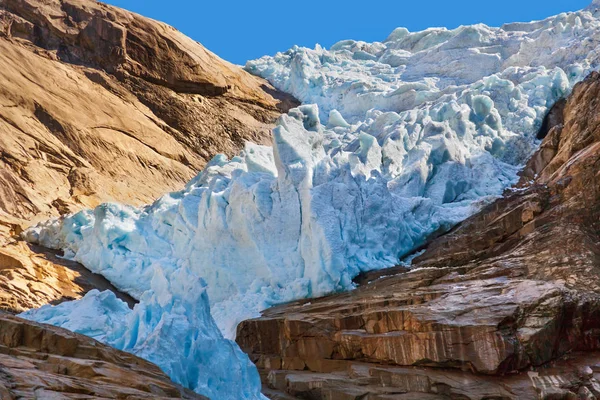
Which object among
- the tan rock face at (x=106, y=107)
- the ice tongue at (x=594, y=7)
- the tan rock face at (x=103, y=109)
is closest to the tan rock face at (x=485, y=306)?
the tan rock face at (x=103, y=109)

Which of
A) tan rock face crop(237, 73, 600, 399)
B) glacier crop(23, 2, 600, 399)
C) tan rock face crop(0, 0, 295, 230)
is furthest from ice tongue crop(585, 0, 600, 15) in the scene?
tan rock face crop(237, 73, 600, 399)

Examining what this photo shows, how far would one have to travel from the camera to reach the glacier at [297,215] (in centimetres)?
1415

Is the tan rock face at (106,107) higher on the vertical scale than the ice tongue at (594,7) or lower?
lower

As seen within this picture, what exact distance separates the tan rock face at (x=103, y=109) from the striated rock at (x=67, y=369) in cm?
1123

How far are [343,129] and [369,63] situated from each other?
1112cm

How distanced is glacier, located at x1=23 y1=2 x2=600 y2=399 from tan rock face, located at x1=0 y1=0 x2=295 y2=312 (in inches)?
118

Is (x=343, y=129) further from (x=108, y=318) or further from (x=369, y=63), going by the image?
(x=108, y=318)

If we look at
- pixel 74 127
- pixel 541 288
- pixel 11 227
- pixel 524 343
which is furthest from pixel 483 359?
pixel 74 127

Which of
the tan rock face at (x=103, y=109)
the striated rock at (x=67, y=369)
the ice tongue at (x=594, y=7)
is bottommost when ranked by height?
the striated rock at (x=67, y=369)

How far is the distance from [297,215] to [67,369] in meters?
11.0

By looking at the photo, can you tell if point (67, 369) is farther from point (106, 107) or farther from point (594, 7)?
Result: point (594, 7)

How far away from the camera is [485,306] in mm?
13930

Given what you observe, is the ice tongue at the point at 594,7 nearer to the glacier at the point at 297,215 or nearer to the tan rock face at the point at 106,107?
the glacier at the point at 297,215

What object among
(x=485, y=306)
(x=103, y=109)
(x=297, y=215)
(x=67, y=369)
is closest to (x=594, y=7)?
(x=297, y=215)
